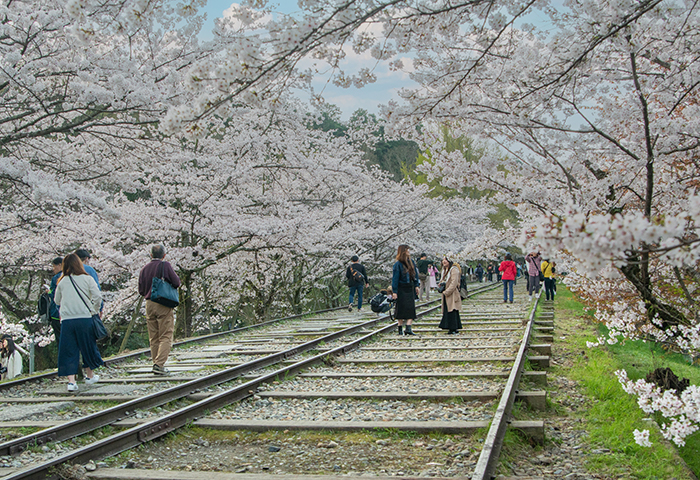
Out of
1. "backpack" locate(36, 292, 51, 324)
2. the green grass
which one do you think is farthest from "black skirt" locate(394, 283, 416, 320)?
"backpack" locate(36, 292, 51, 324)

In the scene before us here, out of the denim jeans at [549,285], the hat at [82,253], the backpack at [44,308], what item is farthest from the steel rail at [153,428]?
the denim jeans at [549,285]

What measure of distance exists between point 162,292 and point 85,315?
1044mm

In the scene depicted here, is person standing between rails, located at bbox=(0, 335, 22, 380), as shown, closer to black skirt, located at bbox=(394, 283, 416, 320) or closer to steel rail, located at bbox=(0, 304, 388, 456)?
steel rail, located at bbox=(0, 304, 388, 456)

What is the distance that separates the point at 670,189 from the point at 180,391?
6101mm

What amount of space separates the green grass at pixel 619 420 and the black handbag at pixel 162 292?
552 cm

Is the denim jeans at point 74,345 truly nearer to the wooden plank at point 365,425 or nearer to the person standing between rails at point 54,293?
the person standing between rails at point 54,293

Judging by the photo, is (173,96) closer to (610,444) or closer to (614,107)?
(614,107)

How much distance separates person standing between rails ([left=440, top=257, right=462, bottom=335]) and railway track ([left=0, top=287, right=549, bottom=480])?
408mm

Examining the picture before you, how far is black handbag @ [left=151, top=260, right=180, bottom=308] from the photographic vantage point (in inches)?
305

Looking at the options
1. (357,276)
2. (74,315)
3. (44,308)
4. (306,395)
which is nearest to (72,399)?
(74,315)

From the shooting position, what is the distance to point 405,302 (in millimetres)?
10828

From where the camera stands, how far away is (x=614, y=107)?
7.60 metres

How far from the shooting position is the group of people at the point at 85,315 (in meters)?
7.39

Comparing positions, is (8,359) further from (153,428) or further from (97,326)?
(153,428)
